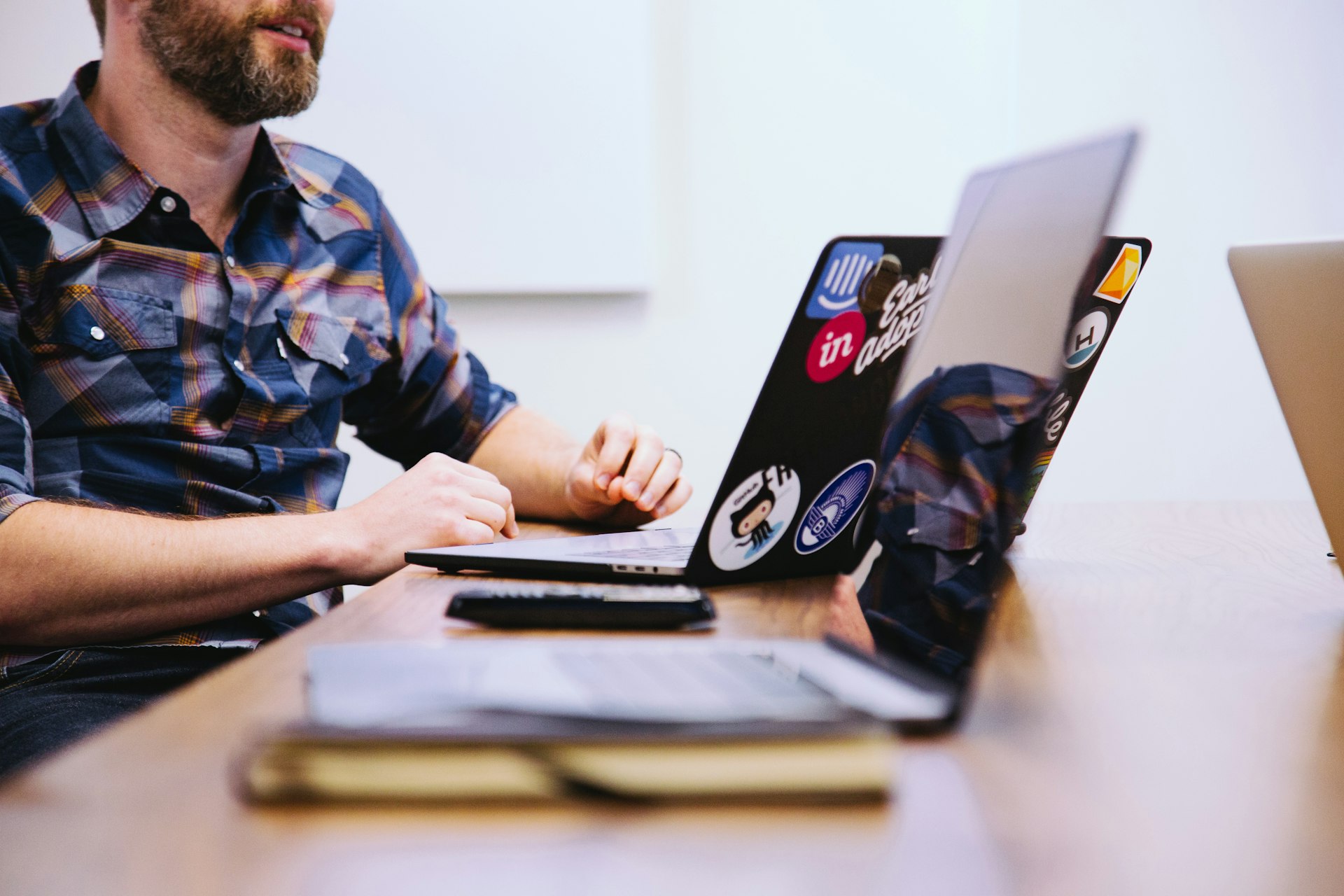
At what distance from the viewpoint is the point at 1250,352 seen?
2320 millimetres

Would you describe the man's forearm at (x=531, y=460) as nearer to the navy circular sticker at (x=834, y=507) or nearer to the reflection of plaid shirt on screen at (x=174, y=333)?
the reflection of plaid shirt on screen at (x=174, y=333)

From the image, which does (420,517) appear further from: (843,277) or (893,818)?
(893,818)

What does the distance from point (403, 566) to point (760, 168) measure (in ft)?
5.39

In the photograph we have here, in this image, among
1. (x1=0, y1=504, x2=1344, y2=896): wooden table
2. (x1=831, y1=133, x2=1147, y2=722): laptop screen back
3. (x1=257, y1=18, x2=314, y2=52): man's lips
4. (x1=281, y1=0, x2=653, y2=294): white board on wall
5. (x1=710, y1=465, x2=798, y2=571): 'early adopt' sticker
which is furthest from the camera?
(x1=281, y1=0, x2=653, y2=294): white board on wall

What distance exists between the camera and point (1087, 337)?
712 mm

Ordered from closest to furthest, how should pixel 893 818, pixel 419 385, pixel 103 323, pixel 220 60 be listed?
pixel 893 818, pixel 103 323, pixel 220 60, pixel 419 385

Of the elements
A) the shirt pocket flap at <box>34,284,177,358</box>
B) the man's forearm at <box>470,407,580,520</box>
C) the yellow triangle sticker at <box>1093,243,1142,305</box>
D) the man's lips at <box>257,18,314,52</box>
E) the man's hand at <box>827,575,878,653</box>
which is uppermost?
→ the yellow triangle sticker at <box>1093,243,1142,305</box>

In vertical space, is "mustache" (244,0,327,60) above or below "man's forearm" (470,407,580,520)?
above

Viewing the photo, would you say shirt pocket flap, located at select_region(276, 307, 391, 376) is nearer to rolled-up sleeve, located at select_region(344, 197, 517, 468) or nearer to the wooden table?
rolled-up sleeve, located at select_region(344, 197, 517, 468)

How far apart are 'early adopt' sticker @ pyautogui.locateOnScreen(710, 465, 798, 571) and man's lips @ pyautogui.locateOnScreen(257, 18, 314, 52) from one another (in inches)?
34.1

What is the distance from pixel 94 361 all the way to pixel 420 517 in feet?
1.32

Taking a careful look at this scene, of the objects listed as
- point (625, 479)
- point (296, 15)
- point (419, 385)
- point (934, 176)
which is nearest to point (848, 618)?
point (625, 479)

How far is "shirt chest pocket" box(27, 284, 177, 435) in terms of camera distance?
998 millimetres

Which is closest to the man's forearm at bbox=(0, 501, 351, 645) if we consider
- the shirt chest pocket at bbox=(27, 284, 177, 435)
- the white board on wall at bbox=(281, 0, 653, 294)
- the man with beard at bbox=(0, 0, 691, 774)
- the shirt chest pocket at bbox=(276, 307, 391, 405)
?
the man with beard at bbox=(0, 0, 691, 774)
